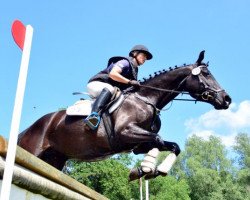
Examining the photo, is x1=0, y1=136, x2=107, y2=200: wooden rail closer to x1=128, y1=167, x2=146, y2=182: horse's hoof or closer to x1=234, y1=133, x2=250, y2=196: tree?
x1=128, y1=167, x2=146, y2=182: horse's hoof

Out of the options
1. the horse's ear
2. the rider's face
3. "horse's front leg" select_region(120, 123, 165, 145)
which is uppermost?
the horse's ear

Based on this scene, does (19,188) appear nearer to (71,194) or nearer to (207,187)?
(71,194)

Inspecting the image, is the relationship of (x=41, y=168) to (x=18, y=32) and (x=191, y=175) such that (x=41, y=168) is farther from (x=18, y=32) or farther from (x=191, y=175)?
(x=191, y=175)

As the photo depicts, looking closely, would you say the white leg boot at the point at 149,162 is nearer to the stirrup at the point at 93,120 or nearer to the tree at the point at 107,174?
the stirrup at the point at 93,120

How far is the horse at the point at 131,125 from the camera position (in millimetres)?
6090

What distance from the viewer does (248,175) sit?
4731 cm

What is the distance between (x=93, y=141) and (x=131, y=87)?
1.19 metres

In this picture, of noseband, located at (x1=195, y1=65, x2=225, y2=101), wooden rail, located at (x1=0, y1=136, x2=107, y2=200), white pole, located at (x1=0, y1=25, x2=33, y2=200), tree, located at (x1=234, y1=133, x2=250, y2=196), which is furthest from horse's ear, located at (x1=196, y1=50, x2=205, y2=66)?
tree, located at (x1=234, y1=133, x2=250, y2=196)

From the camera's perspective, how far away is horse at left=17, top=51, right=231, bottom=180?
6090mm

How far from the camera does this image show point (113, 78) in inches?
253

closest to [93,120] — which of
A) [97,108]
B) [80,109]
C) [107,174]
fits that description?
[97,108]

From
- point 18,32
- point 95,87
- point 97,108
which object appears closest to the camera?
point 18,32

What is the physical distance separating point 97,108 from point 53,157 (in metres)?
1.28

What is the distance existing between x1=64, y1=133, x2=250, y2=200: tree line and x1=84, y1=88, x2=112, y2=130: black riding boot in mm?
33251
